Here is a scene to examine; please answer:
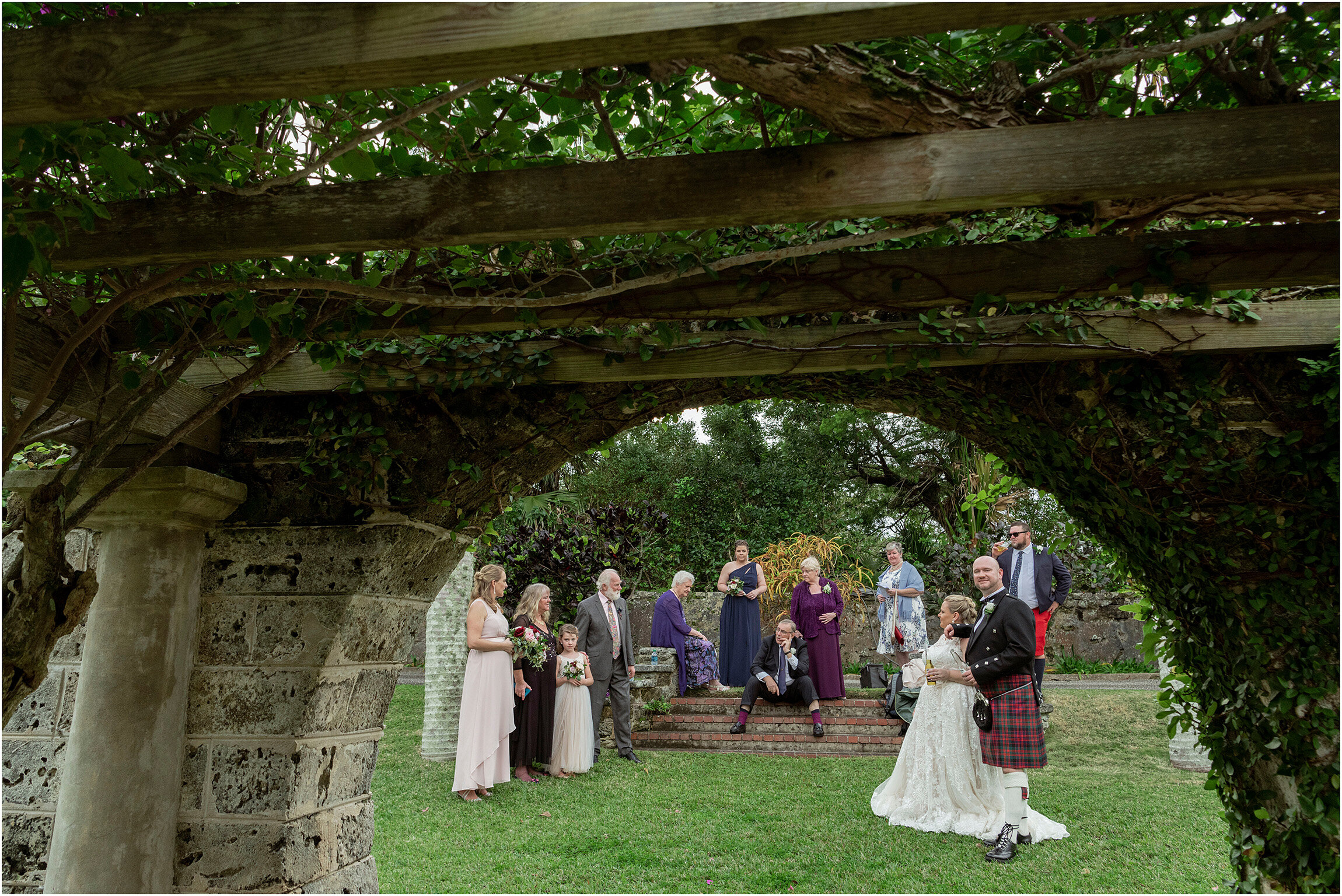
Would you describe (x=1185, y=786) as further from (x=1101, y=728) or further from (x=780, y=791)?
(x=780, y=791)

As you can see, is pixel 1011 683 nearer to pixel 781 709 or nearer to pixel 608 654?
pixel 608 654

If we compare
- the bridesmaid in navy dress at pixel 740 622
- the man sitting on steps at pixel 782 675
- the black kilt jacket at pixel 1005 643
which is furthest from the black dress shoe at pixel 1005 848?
the bridesmaid in navy dress at pixel 740 622

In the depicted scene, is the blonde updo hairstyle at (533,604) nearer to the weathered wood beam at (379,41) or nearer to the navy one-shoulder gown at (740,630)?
the navy one-shoulder gown at (740,630)

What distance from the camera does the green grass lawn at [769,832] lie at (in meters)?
4.73

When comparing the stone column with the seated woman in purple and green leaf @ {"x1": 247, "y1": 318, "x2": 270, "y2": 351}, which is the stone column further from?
the seated woman in purple

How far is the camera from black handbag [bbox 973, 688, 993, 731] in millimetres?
4922

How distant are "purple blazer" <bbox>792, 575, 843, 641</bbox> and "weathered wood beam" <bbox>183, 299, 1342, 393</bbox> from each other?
5724mm

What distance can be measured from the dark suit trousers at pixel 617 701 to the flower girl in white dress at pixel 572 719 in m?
0.31

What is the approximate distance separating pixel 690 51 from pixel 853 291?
1.45 meters

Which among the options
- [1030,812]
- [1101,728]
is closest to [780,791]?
[1030,812]

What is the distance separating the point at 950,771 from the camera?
18.4 ft

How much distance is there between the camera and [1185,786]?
648cm

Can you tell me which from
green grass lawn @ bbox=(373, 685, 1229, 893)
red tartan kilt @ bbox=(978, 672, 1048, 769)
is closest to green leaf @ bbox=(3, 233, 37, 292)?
green grass lawn @ bbox=(373, 685, 1229, 893)

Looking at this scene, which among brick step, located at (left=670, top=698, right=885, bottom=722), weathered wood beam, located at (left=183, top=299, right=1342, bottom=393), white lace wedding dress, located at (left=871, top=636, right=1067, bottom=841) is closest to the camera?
weathered wood beam, located at (left=183, top=299, right=1342, bottom=393)
